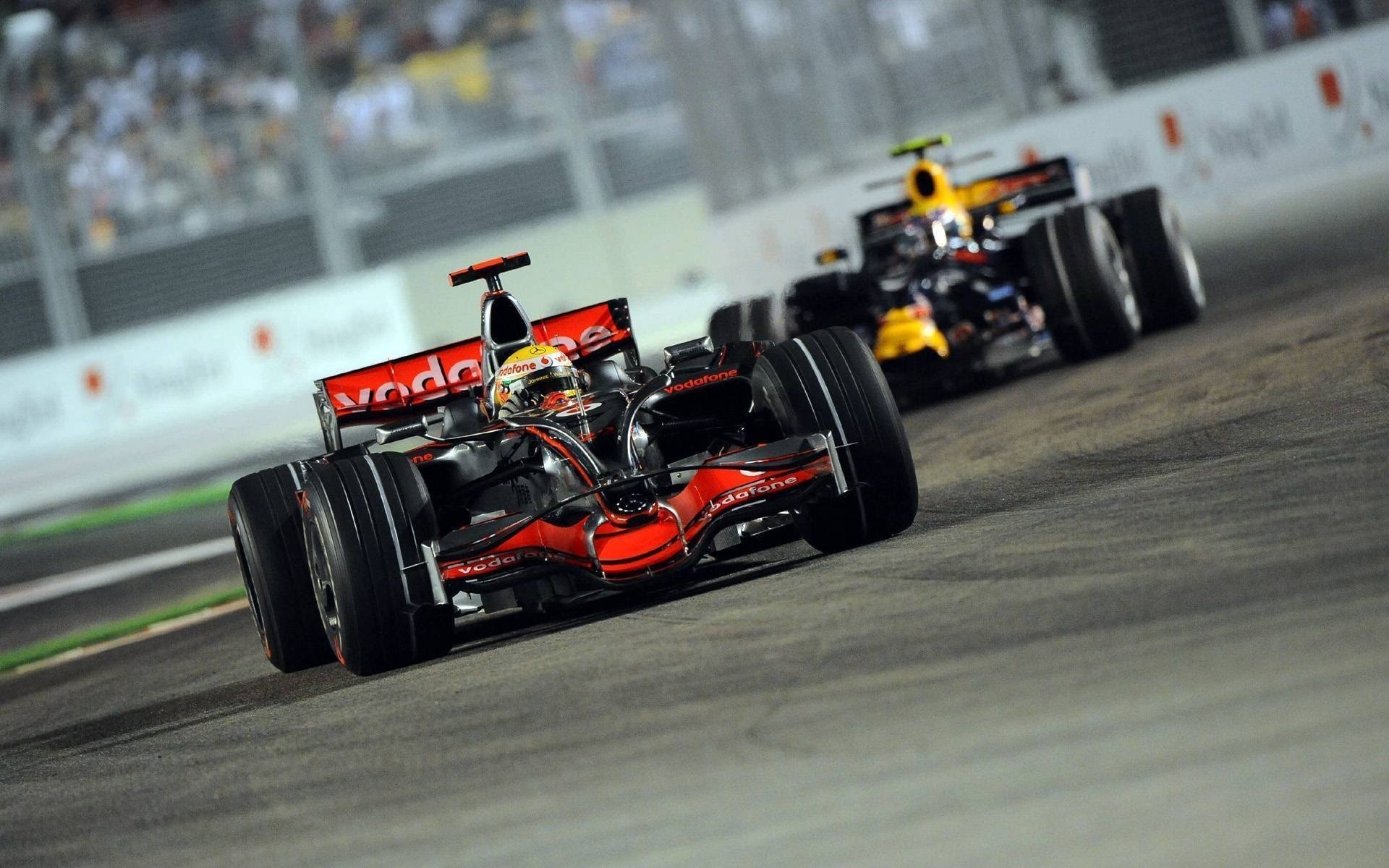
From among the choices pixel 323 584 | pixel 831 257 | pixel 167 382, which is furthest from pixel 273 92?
pixel 323 584

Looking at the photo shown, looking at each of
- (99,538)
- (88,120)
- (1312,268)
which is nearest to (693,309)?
(88,120)

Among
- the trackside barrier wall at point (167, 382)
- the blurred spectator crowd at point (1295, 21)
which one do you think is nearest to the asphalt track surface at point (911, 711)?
the blurred spectator crowd at point (1295, 21)

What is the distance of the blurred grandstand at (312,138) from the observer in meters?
26.8

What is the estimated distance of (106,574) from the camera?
45.9 feet

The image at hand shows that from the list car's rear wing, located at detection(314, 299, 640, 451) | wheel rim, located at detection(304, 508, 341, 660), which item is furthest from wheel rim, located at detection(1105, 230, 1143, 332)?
wheel rim, located at detection(304, 508, 341, 660)

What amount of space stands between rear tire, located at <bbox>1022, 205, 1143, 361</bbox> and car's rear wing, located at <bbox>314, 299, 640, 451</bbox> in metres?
3.66

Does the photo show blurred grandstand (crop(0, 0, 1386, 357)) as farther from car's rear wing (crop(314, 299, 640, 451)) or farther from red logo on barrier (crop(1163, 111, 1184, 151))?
car's rear wing (crop(314, 299, 640, 451))

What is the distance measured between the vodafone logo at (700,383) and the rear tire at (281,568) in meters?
1.54

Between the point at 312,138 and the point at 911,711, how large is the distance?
24.0 metres

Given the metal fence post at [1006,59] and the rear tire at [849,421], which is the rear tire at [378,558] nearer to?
the rear tire at [849,421]

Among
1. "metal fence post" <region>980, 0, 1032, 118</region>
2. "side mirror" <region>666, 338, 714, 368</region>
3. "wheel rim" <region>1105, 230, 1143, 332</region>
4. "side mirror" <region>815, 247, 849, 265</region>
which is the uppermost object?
"metal fence post" <region>980, 0, 1032, 118</region>

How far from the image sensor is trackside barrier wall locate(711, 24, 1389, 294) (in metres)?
18.9

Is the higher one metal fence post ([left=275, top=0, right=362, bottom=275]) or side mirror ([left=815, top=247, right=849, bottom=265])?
metal fence post ([left=275, top=0, right=362, bottom=275])

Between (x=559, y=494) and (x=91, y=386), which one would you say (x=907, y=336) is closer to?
(x=559, y=494)
